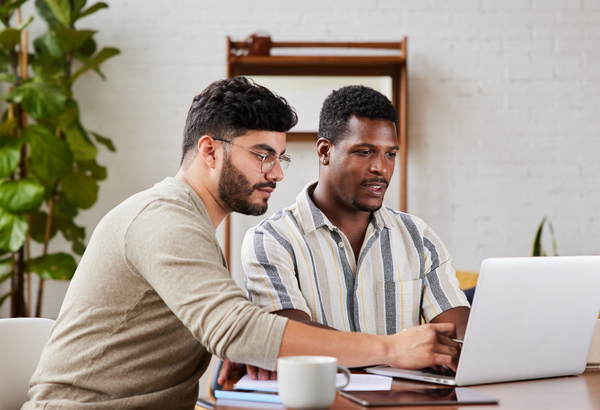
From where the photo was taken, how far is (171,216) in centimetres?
96

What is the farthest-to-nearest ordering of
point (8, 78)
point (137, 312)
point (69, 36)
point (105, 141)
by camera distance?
point (105, 141), point (69, 36), point (8, 78), point (137, 312)

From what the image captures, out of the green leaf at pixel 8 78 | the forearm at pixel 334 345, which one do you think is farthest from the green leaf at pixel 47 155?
the forearm at pixel 334 345

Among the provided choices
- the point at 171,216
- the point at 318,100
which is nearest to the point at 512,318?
the point at 171,216

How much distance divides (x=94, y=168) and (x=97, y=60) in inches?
20.8

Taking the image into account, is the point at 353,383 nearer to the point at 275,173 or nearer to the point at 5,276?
the point at 275,173

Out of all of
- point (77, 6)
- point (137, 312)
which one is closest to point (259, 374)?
point (137, 312)

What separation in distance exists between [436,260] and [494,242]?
5.73 feet

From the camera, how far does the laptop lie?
88 centimetres

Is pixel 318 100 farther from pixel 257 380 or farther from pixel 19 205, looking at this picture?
pixel 257 380

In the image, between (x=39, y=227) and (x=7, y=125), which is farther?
(x=39, y=227)

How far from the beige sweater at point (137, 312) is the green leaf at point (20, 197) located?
167 cm

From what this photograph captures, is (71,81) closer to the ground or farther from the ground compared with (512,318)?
farther from the ground

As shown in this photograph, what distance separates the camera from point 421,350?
95 centimetres

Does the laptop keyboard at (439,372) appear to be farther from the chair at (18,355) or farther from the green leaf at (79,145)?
the green leaf at (79,145)
